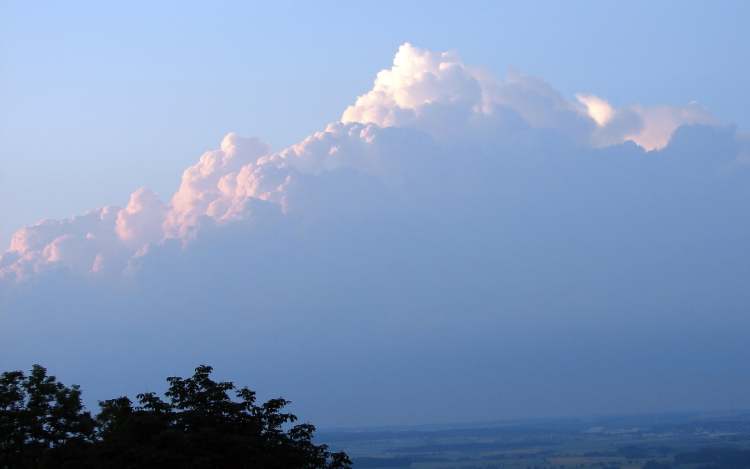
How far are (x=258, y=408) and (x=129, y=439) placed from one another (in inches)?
230

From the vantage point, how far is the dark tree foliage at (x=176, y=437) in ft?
147

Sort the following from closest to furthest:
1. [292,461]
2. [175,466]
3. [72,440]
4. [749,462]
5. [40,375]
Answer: [175,466] < [292,461] < [72,440] < [40,375] < [749,462]

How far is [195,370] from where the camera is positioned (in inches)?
1923

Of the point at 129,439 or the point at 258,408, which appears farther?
the point at 258,408

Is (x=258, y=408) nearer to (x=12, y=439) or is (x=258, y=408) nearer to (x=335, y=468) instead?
(x=335, y=468)

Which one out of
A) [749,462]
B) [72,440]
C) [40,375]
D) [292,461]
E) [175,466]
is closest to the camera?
[175,466]

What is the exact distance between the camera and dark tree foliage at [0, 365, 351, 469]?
4494cm

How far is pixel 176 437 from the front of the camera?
44.6 metres

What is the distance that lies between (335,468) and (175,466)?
7.77 meters

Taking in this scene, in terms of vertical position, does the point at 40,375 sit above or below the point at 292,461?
above

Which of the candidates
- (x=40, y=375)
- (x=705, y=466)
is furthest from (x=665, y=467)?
(x=40, y=375)

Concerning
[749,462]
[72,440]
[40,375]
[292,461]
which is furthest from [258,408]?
[749,462]

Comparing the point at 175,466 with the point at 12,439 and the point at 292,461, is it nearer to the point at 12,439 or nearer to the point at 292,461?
the point at 292,461

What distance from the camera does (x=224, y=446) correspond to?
4581 centimetres
